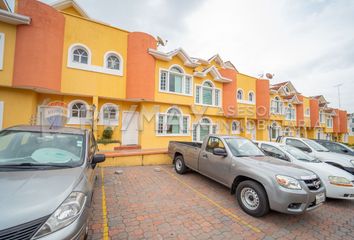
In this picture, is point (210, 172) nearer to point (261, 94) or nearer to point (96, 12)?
point (96, 12)

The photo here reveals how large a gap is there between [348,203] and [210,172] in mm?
4493

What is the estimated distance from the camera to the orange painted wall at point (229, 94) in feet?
51.0

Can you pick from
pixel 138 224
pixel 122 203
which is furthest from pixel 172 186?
pixel 138 224

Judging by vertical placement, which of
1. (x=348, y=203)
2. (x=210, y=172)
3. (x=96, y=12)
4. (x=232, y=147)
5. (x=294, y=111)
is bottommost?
(x=348, y=203)

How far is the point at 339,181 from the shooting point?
16.3 ft

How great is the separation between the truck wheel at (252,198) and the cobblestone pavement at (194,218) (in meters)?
0.18

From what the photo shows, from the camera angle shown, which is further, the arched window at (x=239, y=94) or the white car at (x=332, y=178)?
the arched window at (x=239, y=94)

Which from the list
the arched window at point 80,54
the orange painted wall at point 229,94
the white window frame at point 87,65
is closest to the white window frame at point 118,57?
the white window frame at point 87,65

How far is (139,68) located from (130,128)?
438cm

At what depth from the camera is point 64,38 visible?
30.3ft

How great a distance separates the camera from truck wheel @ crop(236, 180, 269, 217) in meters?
3.66

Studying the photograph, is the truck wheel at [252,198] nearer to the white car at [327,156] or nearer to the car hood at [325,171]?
the car hood at [325,171]

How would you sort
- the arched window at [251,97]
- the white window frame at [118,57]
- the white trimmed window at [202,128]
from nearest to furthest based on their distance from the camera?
the white window frame at [118,57] < the white trimmed window at [202,128] < the arched window at [251,97]

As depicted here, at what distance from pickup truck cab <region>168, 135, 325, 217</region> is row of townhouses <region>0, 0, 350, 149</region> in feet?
24.2
